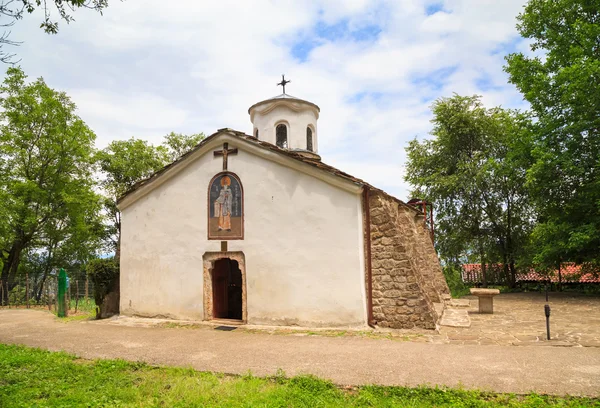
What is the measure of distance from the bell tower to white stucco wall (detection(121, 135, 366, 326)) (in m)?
3.76

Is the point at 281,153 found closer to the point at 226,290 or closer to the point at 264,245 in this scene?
the point at 264,245

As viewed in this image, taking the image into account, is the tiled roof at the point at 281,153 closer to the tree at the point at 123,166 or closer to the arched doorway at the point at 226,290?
the arched doorway at the point at 226,290

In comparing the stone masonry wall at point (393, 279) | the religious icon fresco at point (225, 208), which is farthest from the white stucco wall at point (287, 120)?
the stone masonry wall at point (393, 279)

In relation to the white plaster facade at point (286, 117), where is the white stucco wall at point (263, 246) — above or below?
below

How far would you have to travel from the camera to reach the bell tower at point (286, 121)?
14461mm

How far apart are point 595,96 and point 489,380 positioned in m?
14.0

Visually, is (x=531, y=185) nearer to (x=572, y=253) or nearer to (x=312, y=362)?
(x=572, y=253)

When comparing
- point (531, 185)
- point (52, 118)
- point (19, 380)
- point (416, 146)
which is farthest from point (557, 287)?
point (52, 118)

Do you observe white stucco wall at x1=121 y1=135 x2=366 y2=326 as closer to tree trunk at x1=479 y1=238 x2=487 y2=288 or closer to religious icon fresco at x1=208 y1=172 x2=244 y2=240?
religious icon fresco at x1=208 y1=172 x2=244 y2=240

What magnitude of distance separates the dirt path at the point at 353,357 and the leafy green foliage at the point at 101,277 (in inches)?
96.0

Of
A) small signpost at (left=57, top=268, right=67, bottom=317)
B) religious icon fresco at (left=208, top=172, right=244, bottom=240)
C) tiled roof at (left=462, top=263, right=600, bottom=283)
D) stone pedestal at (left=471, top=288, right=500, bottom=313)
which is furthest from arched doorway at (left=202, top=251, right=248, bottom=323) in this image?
tiled roof at (left=462, top=263, right=600, bottom=283)

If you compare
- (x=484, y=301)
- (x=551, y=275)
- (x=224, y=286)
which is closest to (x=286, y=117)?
(x=224, y=286)

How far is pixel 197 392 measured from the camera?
16.8ft

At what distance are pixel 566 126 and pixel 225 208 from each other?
14.5 meters
